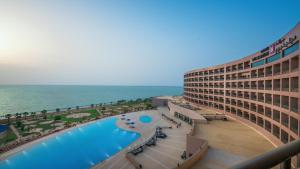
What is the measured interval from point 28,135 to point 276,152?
53.2m

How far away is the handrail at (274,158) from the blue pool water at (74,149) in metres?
32.6

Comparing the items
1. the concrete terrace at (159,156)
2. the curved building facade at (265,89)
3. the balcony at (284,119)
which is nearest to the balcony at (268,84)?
the curved building facade at (265,89)

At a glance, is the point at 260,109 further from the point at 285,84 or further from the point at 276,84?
the point at 285,84

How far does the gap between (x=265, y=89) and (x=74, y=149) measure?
39.2 m

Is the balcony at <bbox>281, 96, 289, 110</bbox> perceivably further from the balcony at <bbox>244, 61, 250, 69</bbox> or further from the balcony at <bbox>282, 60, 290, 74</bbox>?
the balcony at <bbox>244, 61, 250, 69</bbox>

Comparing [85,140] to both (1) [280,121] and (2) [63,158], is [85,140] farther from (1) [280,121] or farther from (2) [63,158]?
(1) [280,121]

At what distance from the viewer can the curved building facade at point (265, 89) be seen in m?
22.9

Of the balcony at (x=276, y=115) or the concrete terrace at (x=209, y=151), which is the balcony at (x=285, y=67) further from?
the concrete terrace at (x=209, y=151)

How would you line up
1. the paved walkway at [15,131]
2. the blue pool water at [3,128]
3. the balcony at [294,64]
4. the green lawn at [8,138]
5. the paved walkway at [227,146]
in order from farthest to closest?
1. the blue pool water at [3,128]
2. the paved walkway at [15,131]
3. the green lawn at [8,138]
4. the balcony at [294,64]
5. the paved walkway at [227,146]

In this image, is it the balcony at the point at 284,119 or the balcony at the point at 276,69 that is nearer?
the balcony at the point at 284,119

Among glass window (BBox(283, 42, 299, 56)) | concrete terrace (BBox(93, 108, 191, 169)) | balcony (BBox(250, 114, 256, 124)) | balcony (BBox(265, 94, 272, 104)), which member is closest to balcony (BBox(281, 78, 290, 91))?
glass window (BBox(283, 42, 299, 56))

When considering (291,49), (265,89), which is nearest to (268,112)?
(265,89)

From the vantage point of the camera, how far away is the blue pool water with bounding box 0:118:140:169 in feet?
101

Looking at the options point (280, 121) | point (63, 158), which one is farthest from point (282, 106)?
point (63, 158)
